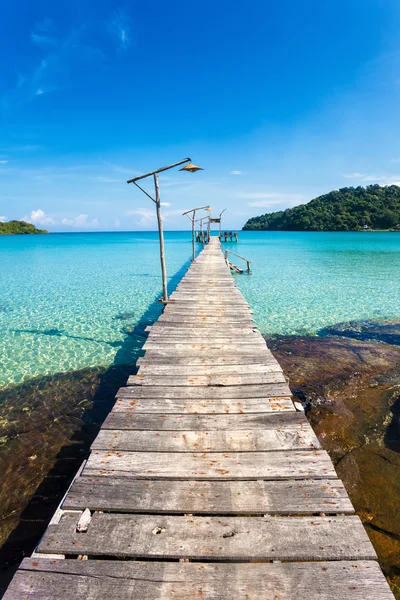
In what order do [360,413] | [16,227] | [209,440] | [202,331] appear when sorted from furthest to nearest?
[16,227] < [202,331] < [360,413] < [209,440]

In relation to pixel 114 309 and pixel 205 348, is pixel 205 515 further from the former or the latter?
pixel 114 309

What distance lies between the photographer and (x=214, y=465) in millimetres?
2822

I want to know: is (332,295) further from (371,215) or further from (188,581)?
(371,215)

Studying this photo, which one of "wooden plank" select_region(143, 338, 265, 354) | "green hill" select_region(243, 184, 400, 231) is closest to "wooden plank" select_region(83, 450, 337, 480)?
"wooden plank" select_region(143, 338, 265, 354)

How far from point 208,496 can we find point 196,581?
2.06 feet

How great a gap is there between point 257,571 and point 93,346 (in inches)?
317

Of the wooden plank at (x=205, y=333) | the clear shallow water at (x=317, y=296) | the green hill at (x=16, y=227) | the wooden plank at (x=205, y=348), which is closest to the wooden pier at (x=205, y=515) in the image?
the wooden plank at (x=205, y=348)

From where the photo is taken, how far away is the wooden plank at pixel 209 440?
3062 millimetres

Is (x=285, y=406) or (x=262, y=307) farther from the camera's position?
(x=262, y=307)

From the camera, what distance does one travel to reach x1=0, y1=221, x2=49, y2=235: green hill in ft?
452

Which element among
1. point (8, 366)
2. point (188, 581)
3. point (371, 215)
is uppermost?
point (371, 215)

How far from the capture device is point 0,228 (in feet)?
438

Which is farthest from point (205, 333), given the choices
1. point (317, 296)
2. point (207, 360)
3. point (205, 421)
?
point (317, 296)

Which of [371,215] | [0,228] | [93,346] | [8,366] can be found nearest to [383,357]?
[93,346]
